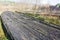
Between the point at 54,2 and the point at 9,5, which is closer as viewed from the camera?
the point at 54,2

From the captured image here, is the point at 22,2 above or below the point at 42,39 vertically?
below

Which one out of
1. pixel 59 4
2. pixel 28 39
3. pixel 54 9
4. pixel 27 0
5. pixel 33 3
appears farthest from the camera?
pixel 27 0

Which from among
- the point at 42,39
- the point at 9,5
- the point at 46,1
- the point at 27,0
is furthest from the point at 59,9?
the point at 42,39

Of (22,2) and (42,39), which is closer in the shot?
(42,39)

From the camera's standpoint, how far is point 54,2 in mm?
19234

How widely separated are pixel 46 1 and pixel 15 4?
4.55 meters

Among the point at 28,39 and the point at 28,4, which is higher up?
the point at 28,39

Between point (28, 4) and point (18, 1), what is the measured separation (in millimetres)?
1844

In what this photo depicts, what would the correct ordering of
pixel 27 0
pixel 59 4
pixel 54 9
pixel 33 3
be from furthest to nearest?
pixel 27 0 < pixel 33 3 < pixel 59 4 < pixel 54 9

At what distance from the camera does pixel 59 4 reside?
1945 cm

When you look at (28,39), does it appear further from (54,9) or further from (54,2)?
(54,2)

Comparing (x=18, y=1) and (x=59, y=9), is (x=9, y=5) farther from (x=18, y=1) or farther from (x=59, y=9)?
(x=59, y=9)

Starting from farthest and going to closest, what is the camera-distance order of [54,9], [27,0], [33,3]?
[27,0] → [33,3] → [54,9]

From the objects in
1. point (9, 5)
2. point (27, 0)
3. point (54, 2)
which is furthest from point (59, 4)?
point (9, 5)
